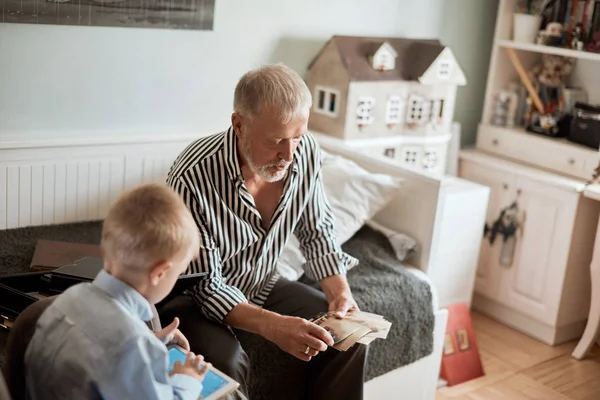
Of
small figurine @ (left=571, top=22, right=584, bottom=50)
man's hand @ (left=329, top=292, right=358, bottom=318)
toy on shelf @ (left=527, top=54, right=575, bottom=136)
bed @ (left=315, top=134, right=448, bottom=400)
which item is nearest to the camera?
man's hand @ (left=329, top=292, right=358, bottom=318)

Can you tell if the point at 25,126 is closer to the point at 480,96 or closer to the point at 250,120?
the point at 250,120

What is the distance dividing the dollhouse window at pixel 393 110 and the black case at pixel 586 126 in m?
0.71

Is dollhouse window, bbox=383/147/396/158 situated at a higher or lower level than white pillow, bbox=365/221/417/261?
higher

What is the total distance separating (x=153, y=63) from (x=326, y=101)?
692 millimetres

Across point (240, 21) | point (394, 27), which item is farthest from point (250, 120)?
point (394, 27)

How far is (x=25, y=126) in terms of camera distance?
2.30 m

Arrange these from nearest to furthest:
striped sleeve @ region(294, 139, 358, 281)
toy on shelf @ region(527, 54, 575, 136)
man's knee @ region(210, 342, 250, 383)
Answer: man's knee @ region(210, 342, 250, 383) < striped sleeve @ region(294, 139, 358, 281) < toy on shelf @ region(527, 54, 575, 136)

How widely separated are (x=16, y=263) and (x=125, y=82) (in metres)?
0.71

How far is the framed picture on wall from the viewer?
2.17m

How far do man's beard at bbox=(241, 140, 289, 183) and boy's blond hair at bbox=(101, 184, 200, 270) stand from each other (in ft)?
2.02

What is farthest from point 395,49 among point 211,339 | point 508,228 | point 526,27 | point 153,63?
point 211,339

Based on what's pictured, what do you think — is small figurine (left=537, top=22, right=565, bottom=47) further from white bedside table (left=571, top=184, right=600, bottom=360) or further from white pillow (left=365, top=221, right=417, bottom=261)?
white pillow (left=365, top=221, right=417, bottom=261)

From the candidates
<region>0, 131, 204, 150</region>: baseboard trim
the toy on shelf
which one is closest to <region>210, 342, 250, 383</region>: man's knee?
<region>0, 131, 204, 150</region>: baseboard trim

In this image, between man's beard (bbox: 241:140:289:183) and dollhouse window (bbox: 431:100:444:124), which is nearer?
man's beard (bbox: 241:140:289:183)
